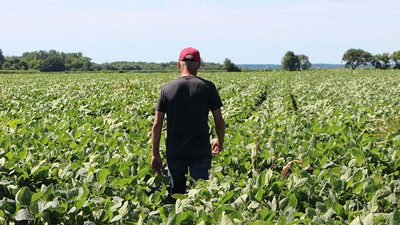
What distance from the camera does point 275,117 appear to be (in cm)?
684

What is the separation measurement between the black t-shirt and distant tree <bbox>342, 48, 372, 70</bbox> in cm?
14416

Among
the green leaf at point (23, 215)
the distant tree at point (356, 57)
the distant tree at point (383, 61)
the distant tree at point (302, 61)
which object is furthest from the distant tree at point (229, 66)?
the green leaf at point (23, 215)

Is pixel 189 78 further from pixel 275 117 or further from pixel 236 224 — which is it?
pixel 275 117

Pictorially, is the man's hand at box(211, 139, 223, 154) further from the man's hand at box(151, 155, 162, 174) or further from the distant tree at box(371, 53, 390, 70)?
the distant tree at box(371, 53, 390, 70)

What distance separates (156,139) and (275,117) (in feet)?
12.4

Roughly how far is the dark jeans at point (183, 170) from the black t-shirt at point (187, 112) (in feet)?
0.20

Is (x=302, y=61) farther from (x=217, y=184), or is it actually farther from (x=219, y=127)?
(x=217, y=184)

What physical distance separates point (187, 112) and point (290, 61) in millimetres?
125450

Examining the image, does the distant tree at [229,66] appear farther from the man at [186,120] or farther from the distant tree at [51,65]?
the man at [186,120]

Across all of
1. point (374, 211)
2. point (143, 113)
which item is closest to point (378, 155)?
point (374, 211)

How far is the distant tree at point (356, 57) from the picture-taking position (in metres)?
133

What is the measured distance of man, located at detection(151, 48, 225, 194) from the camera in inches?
137

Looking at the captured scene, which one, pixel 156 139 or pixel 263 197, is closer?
pixel 263 197

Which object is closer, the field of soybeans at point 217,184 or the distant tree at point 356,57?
the field of soybeans at point 217,184
